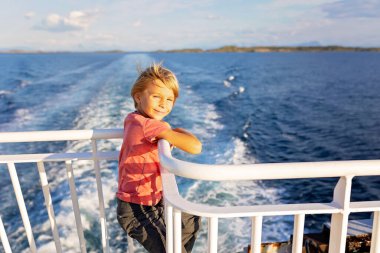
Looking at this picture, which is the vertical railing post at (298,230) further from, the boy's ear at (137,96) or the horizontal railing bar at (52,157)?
the horizontal railing bar at (52,157)

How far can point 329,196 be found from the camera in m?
8.56

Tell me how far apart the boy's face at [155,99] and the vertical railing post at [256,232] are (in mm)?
829

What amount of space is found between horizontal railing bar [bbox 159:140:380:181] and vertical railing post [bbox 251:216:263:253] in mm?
160

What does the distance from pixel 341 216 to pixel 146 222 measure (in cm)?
93

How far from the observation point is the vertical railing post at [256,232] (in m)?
1.33

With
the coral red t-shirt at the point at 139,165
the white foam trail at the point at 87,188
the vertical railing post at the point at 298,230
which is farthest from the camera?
the white foam trail at the point at 87,188

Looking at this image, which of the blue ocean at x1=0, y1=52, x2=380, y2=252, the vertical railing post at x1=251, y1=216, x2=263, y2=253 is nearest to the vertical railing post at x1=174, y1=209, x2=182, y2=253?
the vertical railing post at x1=251, y1=216, x2=263, y2=253

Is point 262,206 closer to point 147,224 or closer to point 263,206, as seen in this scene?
point 263,206

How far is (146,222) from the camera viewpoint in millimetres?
1849

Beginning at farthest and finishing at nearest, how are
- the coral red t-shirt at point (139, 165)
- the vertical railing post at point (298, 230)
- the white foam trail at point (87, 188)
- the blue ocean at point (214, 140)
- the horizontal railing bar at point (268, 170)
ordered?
the blue ocean at point (214, 140)
the white foam trail at point (87, 188)
the coral red t-shirt at point (139, 165)
the vertical railing post at point (298, 230)
the horizontal railing bar at point (268, 170)

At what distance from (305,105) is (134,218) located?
20254 mm

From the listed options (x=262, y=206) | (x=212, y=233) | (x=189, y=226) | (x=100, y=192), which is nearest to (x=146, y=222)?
(x=189, y=226)

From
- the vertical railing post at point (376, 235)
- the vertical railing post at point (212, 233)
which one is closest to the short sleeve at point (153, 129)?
the vertical railing post at point (212, 233)

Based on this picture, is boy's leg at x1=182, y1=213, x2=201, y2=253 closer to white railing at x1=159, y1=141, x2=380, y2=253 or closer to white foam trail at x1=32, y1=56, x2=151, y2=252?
white railing at x1=159, y1=141, x2=380, y2=253
